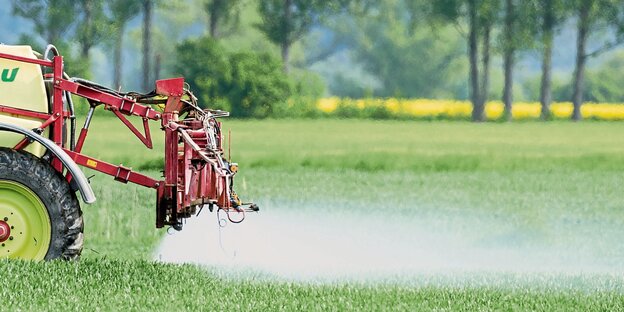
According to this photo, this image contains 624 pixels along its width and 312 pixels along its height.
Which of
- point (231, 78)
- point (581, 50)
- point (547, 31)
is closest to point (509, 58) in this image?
point (547, 31)

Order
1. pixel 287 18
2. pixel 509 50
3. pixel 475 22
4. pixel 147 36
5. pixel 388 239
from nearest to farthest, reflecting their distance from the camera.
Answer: pixel 388 239 < pixel 509 50 < pixel 475 22 < pixel 147 36 < pixel 287 18

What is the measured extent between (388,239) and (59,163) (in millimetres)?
4471

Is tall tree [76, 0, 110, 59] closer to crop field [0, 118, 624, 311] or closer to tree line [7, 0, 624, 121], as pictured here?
tree line [7, 0, 624, 121]

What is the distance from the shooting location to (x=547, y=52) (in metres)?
56.7

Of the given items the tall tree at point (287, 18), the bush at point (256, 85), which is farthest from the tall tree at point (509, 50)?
the bush at point (256, 85)

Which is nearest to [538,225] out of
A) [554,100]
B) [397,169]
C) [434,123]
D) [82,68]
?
[397,169]

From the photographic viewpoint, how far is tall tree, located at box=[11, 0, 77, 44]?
57312 mm

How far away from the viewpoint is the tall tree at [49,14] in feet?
188

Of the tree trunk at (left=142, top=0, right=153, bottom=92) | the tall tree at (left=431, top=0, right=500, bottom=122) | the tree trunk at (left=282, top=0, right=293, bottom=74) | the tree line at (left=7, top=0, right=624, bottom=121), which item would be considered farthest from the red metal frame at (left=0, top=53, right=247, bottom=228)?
the tree trunk at (left=282, top=0, right=293, bottom=74)

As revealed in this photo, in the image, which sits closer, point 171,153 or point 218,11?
point 171,153

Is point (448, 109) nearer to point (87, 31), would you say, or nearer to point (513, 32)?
point (513, 32)

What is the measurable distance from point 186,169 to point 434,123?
3922 centimetres

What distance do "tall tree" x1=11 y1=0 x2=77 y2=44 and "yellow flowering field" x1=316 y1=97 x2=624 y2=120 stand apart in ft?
39.7

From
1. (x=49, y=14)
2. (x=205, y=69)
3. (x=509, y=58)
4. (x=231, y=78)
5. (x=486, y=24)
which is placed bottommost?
(x=231, y=78)
